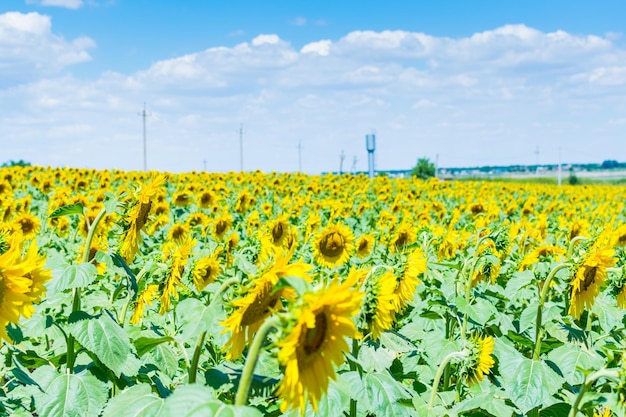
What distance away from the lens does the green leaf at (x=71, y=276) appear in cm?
218

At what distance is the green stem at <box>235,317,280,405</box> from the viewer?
4.38 ft

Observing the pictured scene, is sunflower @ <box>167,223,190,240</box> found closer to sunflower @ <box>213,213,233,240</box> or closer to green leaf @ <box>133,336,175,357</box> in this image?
sunflower @ <box>213,213,233,240</box>

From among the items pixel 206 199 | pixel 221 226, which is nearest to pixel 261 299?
pixel 221 226

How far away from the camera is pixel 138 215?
2.65m

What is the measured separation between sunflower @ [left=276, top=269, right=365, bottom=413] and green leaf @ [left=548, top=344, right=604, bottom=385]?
178cm

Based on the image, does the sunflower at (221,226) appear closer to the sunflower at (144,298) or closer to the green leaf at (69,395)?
the sunflower at (144,298)

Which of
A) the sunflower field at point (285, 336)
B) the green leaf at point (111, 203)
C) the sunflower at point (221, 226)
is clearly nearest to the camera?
the sunflower field at point (285, 336)

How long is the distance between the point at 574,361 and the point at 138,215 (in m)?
1.98

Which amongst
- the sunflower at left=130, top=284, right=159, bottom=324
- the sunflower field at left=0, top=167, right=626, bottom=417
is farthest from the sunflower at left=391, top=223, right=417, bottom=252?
the sunflower at left=130, top=284, right=159, bottom=324

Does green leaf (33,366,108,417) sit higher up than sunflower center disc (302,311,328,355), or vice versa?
sunflower center disc (302,311,328,355)

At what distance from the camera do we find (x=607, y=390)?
3.49 m

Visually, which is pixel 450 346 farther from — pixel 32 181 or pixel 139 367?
pixel 32 181

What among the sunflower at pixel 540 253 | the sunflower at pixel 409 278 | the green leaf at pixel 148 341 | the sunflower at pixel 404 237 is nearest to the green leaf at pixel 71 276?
the green leaf at pixel 148 341

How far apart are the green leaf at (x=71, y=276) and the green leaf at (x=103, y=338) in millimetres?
130
